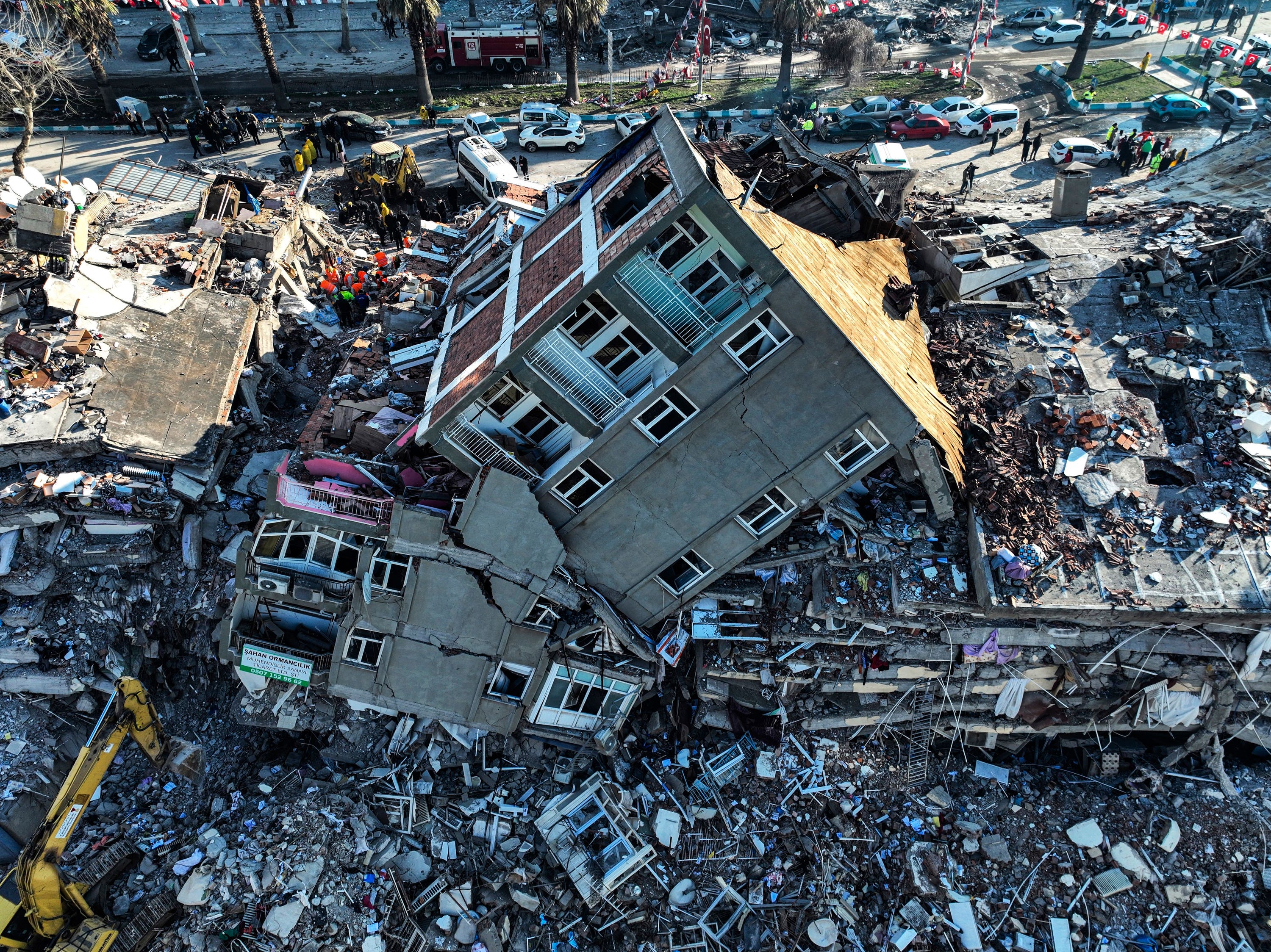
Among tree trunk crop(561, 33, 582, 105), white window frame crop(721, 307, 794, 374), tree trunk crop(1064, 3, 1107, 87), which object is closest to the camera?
white window frame crop(721, 307, 794, 374)

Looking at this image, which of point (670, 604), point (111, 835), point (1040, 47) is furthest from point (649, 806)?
point (1040, 47)

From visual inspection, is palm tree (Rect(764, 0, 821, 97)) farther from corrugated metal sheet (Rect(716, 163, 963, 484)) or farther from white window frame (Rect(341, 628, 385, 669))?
white window frame (Rect(341, 628, 385, 669))

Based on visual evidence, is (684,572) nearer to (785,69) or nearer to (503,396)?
(503,396)

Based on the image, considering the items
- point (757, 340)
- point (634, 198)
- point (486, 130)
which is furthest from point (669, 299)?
point (486, 130)

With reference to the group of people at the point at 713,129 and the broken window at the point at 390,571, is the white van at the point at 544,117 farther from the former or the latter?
the broken window at the point at 390,571

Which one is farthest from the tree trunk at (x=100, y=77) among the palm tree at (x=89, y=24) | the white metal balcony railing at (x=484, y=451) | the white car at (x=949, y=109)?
the white car at (x=949, y=109)

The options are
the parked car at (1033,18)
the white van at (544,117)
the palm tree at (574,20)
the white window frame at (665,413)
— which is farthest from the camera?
the parked car at (1033,18)

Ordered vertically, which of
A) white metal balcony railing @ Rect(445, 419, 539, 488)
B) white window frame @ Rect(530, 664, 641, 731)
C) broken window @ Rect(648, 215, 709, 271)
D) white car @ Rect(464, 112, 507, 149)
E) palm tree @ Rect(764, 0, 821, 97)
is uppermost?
palm tree @ Rect(764, 0, 821, 97)

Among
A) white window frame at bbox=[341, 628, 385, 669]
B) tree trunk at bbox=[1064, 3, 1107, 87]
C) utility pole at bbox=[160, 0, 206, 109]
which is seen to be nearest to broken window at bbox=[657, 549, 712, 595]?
white window frame at bbox=[341, 628, 385, 669]
